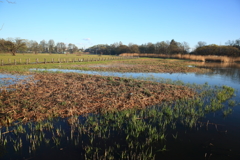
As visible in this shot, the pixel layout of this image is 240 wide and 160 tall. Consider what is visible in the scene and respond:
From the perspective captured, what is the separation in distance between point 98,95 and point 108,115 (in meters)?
2.72

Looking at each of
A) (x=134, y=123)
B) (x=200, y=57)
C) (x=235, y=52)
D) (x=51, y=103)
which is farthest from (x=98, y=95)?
(x=235, y=52)

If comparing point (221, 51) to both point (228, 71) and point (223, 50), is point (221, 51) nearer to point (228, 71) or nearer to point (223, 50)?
point (223, 50)

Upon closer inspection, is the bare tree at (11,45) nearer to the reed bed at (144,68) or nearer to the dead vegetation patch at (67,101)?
the reed bed at (144,68)

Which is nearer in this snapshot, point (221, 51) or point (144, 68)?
point (144, 68)

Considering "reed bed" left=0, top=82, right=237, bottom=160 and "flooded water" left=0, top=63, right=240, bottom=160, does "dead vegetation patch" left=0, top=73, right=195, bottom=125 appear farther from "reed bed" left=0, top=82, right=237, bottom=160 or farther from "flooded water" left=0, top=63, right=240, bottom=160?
"flooded water" left=0, top=63, right=240, bottom=160

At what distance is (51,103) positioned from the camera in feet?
26.6

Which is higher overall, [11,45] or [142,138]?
[11,45]

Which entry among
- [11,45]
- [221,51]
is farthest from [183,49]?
[11,45]

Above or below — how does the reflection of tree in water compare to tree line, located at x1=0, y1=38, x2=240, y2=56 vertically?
below

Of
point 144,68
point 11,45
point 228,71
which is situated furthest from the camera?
point 11,45

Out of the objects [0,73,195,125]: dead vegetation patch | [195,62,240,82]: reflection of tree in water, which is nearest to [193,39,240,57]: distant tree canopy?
[195,62,240,82]: reflection of tree in water

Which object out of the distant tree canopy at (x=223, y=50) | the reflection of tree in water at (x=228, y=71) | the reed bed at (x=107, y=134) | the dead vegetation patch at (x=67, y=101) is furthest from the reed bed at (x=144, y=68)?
the distant tree canopy at (x=223, y=50)

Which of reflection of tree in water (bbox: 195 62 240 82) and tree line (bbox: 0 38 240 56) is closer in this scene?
reflection of tree in water (bbox: 195 62 240 82)

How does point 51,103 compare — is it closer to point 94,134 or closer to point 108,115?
point 108,115
